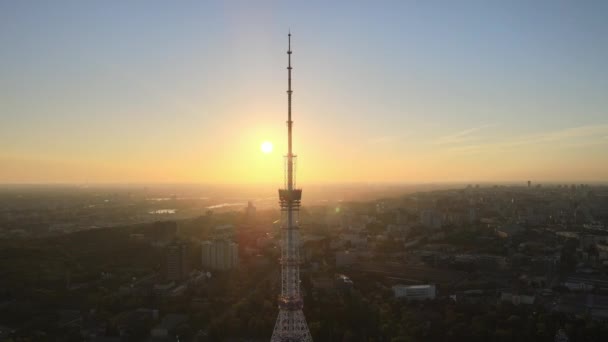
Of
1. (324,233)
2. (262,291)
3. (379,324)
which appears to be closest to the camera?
(379,324)

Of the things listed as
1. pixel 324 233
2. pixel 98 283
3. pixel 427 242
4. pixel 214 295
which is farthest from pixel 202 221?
pixel 214 295

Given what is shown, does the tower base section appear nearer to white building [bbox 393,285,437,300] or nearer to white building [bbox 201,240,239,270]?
white building [bbox 393,285,437,300]

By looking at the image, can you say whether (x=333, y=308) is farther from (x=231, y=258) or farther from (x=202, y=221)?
(x=202, y=221)

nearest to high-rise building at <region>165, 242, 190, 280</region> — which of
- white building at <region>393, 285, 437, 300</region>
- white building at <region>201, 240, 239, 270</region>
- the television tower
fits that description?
white building at <region>201, 240, 239, 270</region>

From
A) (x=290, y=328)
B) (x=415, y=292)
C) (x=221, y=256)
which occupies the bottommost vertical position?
(x=415, y=292)

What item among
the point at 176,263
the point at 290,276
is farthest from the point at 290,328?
the point at 176,263

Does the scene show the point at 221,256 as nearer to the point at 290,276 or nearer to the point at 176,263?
the point at 176,263
